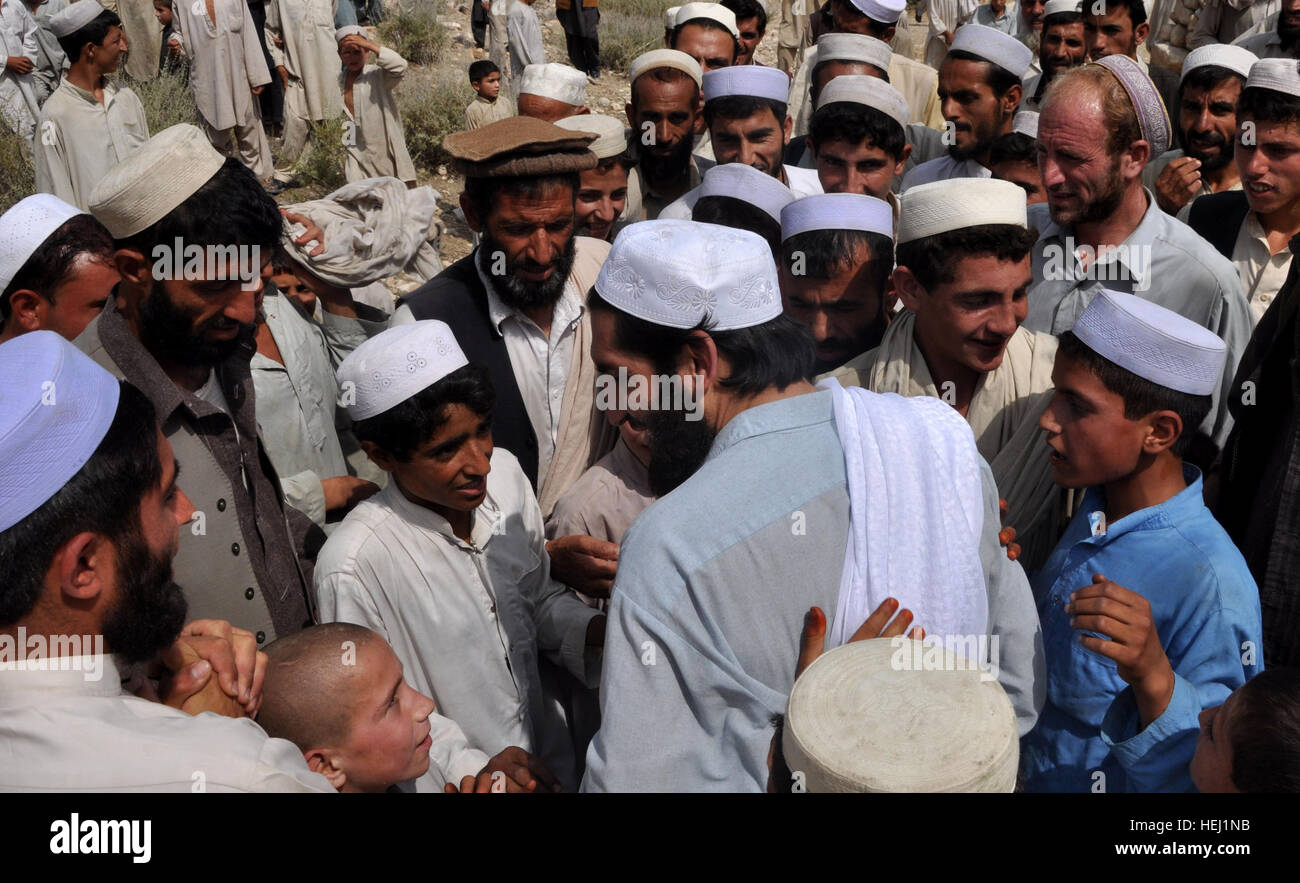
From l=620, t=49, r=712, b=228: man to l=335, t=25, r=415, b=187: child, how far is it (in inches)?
213

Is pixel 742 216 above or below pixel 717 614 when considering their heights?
below

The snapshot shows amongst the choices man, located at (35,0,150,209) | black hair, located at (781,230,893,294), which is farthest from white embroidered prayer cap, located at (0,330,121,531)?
man, located at (35,0,150,209)

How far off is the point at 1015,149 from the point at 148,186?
379cm

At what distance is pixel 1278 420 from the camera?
2.96 metres

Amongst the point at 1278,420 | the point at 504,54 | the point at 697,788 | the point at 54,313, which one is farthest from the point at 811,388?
the point at 504,54

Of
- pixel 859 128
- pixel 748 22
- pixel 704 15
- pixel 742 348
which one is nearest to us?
pixel 742 348

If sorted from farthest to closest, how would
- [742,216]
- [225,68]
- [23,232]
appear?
[225,68]
[742,216]
[23,232]

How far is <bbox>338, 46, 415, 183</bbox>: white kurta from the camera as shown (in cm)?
1030

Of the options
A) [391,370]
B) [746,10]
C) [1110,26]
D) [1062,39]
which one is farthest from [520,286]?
[746,10]

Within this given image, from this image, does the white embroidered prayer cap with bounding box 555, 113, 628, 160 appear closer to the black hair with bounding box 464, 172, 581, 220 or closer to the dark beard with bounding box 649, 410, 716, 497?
the black hair with bounding box 464, 172, 581, 220

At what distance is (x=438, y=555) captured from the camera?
267cm

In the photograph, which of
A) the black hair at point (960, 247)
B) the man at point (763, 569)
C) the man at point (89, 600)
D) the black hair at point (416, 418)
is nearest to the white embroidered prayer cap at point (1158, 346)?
the black hair at point (960, 247)

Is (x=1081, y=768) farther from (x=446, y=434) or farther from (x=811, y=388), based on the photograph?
(x=446, y=434)

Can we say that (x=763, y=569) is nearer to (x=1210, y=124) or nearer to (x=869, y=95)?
(x=869, y=95)
